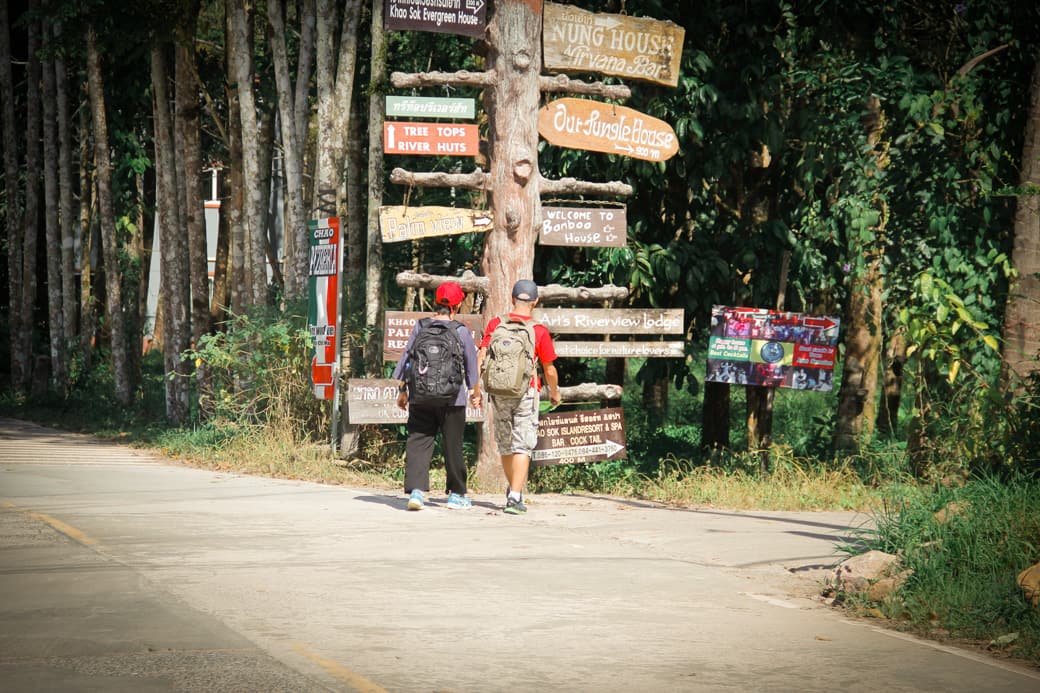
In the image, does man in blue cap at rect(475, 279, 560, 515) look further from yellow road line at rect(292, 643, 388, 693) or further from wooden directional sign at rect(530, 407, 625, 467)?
yellow road line at rect(292, 643, 388, 693)

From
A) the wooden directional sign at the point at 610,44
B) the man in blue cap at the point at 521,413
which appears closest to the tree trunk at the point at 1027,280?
the wooden directional sign at the point at 610,44

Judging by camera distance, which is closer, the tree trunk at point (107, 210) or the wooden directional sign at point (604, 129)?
the wooden directional sign at point (604, 129)

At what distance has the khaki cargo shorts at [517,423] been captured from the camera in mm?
11555

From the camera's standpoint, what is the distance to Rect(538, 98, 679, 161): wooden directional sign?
1362cm

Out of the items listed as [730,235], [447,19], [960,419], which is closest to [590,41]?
[447,19]

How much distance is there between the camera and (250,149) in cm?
1773

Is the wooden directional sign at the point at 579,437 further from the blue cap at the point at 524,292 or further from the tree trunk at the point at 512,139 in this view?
the blue cap at the point at 524,292

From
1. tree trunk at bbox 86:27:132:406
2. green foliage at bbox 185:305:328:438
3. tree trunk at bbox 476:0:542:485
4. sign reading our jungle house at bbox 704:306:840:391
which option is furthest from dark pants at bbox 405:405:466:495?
tree trunk at bbox 86:27:132:406

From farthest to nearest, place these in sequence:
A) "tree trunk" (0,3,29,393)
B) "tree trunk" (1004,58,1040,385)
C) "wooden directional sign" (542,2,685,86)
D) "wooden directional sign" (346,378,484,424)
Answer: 1. "tree trunk" (0,3,29,393)
2. "wooden directional sign" (346,378,484,424)
3. "wooden directional sign" (542,2,685,86)
4. "tree trunk" (1004,58,1040,385)

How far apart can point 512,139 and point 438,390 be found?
127 inches

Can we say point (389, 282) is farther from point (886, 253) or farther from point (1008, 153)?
point (1008, 153)

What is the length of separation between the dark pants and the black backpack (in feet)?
0.59

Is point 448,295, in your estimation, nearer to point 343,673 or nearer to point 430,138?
point 430,138

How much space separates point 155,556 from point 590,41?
7400mm
